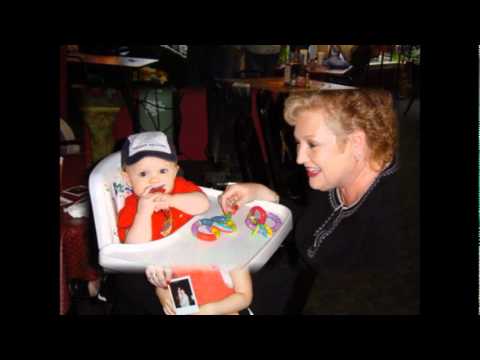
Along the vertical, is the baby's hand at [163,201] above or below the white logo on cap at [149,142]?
below

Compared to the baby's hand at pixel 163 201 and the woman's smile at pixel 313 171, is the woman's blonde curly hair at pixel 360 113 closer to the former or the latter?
the woman's smile at pixel 313 171

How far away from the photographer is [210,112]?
37.7 inches

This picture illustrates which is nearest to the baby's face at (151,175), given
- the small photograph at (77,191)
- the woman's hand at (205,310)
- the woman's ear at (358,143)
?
the small photograph at (77,191)

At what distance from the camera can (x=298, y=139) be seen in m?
0.92

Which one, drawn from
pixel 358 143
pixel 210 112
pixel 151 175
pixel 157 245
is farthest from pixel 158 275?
pixel 358 143

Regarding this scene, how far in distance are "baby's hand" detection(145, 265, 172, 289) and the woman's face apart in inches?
12.8

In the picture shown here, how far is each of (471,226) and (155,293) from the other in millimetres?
624

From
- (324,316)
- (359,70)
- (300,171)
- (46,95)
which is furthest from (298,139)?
(46,95)

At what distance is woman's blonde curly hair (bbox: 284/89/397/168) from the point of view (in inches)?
35.6

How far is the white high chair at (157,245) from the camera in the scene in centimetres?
86

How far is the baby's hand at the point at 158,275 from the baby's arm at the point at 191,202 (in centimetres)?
12

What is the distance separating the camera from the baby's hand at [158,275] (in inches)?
34.4

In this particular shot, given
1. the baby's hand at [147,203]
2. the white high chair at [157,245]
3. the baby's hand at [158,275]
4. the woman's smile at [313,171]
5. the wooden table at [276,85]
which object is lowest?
the baby's hand at [158,275]

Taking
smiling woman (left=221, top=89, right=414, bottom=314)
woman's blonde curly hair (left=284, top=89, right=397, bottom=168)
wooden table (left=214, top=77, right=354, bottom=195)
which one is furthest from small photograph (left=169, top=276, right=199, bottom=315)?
woman's blonde curly hair (left=284, top=89, right=397, bottom=168)
